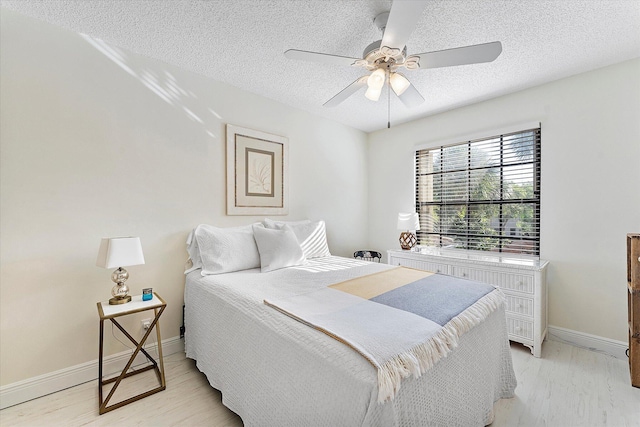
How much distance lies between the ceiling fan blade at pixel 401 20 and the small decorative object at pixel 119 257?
2072 mm

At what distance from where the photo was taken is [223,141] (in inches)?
107

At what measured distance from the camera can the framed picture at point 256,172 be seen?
9.06 feet

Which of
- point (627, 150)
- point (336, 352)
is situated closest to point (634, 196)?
point (627, 150)

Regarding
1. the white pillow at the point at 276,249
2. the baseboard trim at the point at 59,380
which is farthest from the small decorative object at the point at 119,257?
the white pillow at the point at 276,249

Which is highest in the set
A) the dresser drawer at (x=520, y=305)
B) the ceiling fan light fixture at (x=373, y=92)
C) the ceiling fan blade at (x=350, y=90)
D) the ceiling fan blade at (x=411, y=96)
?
the ceiling fan blade at (x=350, y=90)

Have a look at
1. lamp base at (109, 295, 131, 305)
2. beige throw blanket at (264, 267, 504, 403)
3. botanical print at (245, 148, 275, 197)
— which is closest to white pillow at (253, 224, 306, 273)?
botanical print at (245, 148, 275, 197)

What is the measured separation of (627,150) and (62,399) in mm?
4666

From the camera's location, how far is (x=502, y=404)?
1.75 metres

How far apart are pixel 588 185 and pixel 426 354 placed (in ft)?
8.36

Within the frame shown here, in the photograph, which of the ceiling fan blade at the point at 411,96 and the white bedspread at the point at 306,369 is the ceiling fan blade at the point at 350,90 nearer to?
the ceiling fan blade at the point at 411,96

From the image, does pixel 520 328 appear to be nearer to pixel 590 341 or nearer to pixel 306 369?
pixel 590 341

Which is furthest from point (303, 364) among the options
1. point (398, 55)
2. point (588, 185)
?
point (588, 185)

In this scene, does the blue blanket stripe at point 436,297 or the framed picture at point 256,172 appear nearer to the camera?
the blue blanket stripe at point 436,297

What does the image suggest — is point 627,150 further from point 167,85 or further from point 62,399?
point 62,399
